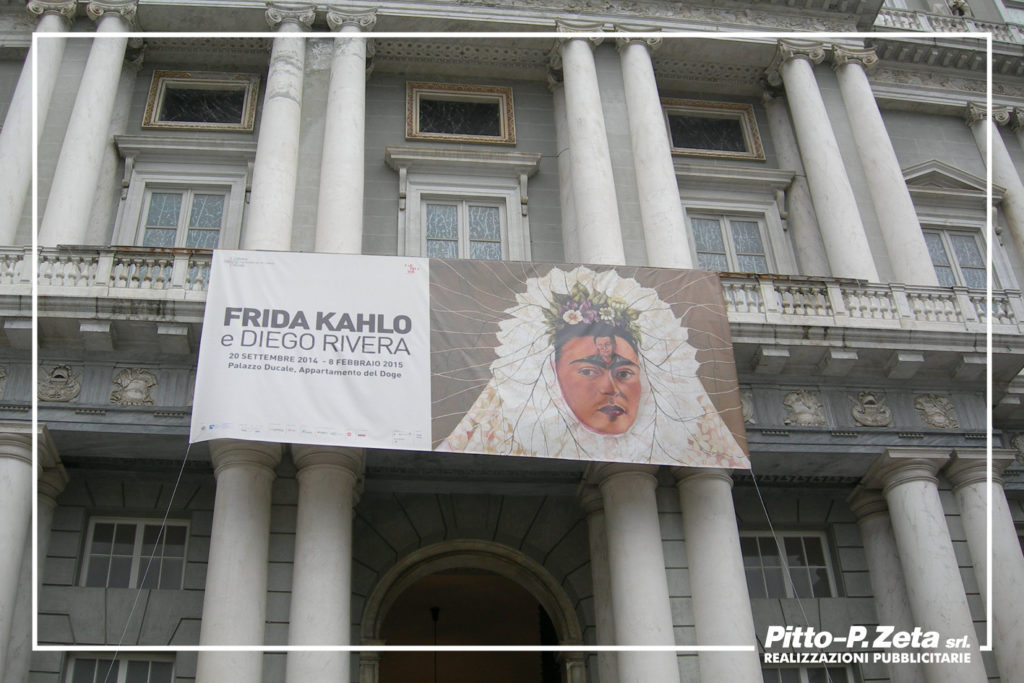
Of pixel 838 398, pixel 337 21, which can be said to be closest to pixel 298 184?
pixel 337 21

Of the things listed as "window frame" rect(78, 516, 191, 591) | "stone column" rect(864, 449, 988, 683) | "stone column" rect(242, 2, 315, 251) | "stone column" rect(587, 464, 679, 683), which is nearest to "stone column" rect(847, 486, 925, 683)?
"stone column" rect(864, 449, 988, 683)

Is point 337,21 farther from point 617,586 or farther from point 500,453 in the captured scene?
point 617,586

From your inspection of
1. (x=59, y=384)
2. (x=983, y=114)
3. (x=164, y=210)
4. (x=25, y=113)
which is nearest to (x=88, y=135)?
(x=25, y=113)

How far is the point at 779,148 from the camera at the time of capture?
19125 millimetres

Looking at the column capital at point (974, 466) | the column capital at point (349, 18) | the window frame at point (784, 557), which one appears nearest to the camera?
the column capital at point (974, 466)

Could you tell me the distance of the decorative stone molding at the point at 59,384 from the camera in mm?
13062

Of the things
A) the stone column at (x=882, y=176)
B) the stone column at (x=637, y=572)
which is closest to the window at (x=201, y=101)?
the stone column at (x=637, y=572)

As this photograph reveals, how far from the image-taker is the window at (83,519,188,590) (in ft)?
46.0

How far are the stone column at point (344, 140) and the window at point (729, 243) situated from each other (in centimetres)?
625

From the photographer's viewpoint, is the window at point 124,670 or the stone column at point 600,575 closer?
the window at point 124,670

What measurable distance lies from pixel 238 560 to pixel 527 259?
733cm

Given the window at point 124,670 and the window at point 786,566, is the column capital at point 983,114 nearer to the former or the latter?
the window at point 786,566

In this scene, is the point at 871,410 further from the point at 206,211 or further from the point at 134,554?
the point at 206,211

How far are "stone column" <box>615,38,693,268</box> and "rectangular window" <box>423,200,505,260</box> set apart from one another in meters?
2.61
